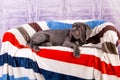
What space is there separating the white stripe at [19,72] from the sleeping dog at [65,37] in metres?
0.26

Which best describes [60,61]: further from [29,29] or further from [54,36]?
[29,29]

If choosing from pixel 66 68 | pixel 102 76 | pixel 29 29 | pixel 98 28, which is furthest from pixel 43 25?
pixel 102 76

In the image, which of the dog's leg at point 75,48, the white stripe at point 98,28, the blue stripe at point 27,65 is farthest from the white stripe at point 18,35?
Result: the white stripe at point 98,28

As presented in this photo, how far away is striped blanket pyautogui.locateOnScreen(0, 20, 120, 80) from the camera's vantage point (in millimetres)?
2410

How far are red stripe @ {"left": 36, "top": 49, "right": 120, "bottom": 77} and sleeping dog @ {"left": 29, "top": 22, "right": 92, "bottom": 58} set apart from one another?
0.34 feet

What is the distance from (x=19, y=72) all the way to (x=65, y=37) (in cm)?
72

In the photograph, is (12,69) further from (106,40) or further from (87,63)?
(106,40)

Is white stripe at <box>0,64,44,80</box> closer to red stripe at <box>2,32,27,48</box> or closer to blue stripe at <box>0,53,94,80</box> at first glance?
blue stripe at <box>0,53,94,80</box>

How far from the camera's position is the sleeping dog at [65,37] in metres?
2.75

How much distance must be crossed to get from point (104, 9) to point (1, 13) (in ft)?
5.25

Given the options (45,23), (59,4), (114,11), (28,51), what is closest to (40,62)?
(28,51)

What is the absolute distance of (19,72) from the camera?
8.74 feet

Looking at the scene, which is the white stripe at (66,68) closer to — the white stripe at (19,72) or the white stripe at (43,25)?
the white stripe at (19,72)

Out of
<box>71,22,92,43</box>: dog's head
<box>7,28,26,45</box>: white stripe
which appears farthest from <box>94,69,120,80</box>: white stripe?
<box>7,28,26,45</box>: white stripe
